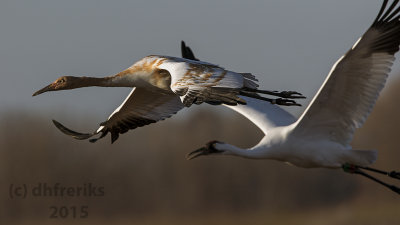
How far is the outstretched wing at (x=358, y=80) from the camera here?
11.0 m

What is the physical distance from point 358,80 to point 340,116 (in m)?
0.78

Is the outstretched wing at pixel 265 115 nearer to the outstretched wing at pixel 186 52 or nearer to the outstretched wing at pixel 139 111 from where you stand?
the outstretched wing at pixel 139 111

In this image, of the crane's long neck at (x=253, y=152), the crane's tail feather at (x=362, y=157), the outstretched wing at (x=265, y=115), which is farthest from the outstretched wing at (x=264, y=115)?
the crane's tail feather at (x=362, y=157)

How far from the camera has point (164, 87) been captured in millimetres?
13086

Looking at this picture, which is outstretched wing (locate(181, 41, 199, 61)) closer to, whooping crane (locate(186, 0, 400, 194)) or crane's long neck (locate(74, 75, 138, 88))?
crane's long neck (locate(74, 75, 138, 88))

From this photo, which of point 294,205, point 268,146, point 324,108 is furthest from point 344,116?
point 294,205

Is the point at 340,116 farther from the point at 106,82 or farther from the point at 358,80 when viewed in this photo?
the point at 106,82

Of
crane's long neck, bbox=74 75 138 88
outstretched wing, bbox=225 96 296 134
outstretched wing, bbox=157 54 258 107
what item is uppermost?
outstretched wing, bbox=157 54 258 107

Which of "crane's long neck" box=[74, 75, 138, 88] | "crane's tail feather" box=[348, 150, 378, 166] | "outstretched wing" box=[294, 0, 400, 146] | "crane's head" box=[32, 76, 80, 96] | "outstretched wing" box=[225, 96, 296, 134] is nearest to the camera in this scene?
"outstretched wing" box=[294, 0, 400, 146]

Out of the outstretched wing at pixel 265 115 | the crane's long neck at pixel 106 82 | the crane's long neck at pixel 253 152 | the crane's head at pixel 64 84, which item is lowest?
the crane's long neck at pixel 253 152

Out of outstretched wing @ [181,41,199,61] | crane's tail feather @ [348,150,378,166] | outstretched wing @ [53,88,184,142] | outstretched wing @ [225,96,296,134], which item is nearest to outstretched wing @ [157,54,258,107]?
outstretched wing @ [225,96,296,134]

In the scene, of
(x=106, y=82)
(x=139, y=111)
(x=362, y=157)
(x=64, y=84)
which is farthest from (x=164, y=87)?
(x=362, y=157)

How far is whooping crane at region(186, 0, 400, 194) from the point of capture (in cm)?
1105

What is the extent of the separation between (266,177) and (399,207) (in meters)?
4.80
